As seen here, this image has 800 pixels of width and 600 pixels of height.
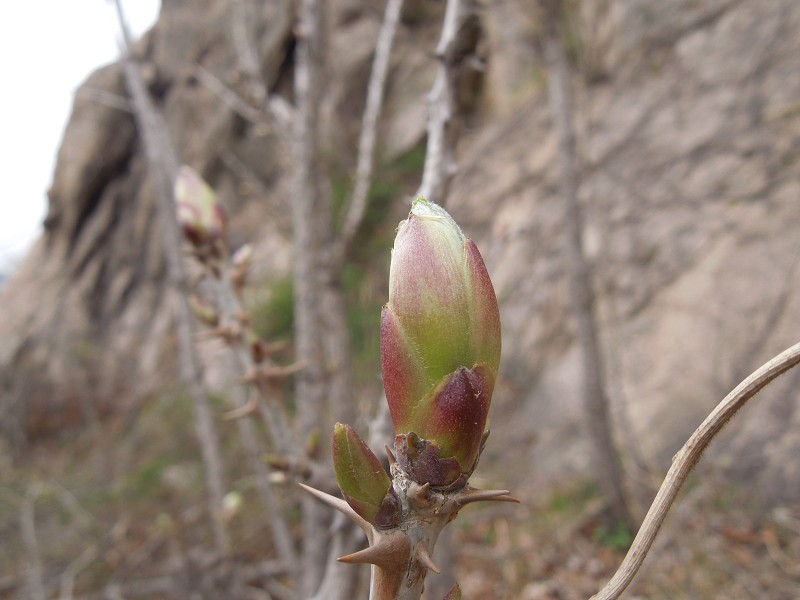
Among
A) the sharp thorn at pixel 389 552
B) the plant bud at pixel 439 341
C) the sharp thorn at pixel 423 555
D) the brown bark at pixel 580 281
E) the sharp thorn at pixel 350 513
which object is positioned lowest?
the brown bark at pixel 580 281

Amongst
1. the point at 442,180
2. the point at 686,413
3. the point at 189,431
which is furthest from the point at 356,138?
the point at 442,180

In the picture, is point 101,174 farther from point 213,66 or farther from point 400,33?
Answer: point 400,33

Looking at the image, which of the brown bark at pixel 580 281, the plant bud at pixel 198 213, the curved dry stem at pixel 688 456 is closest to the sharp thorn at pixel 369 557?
the curved dry stem at pixel 688 456

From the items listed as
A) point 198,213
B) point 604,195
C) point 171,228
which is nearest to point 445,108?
point 198,213

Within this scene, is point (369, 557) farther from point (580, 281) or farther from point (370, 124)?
point (580, 281)

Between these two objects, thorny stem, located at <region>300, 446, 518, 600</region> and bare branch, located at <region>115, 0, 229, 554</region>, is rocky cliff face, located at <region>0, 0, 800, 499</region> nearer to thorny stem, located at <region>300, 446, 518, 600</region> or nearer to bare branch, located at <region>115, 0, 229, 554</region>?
bare branch, located at <region>115, 0, 229, 554</region>

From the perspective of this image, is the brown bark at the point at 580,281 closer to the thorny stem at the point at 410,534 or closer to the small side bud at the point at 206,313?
the small side bud at the point at 206,313
